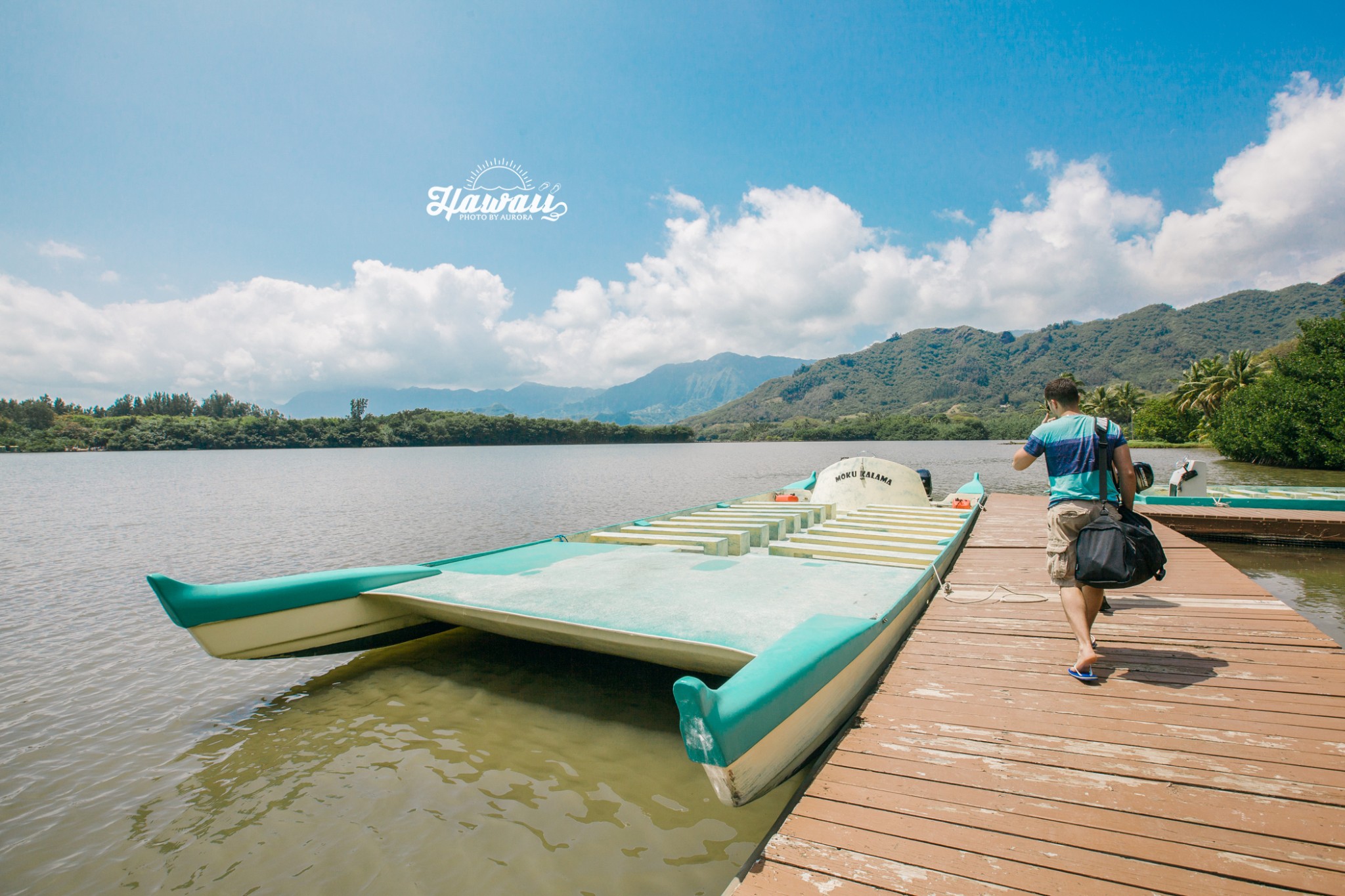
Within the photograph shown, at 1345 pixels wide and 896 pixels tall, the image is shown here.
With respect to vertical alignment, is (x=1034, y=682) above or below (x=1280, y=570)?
above

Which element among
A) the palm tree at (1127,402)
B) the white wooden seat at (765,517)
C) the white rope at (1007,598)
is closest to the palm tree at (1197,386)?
the palm tree at (1127,402)

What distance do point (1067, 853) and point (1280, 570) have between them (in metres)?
14.2

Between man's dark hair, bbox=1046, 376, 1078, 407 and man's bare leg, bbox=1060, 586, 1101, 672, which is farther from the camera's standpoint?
man's dark hair, bbox=1046, 376, 1078, 407

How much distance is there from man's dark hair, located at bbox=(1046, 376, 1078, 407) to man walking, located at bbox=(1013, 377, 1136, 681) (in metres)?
0.08

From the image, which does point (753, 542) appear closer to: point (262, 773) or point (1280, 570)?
point (262, 773)

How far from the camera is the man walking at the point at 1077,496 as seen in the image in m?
4.27

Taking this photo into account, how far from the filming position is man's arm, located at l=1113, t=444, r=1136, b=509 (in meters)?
4.27

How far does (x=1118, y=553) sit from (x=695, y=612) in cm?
314

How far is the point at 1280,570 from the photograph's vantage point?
38.7 feet

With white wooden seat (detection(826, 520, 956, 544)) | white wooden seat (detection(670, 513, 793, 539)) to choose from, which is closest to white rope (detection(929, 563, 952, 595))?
white wooden seat (detection(826, 520, 956, 544))

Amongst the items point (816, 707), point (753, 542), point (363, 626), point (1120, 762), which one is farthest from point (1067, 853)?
point (753, 542)

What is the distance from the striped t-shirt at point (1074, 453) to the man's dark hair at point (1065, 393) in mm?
167

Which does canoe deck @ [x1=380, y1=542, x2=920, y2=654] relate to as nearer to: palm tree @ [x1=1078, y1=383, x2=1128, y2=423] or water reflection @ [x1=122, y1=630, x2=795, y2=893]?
water reflection @ [x1=122, y1=630, x2=795, y2=893]

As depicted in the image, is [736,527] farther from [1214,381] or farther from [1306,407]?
[1214,381]
